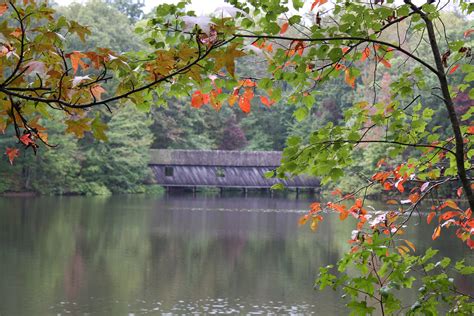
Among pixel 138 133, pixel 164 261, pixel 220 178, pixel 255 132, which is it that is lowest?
pixel 164 261

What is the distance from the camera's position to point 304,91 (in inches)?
128

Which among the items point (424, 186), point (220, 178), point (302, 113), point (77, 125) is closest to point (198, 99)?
point (302, 113)

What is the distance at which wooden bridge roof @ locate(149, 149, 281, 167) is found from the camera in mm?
48125

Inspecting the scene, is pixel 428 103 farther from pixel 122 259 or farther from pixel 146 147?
pixel 122 259

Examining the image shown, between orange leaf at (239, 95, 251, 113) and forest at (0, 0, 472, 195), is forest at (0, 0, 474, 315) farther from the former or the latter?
forest at (0, 0, 472, 195)

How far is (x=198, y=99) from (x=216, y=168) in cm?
4665

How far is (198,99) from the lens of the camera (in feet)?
9.86

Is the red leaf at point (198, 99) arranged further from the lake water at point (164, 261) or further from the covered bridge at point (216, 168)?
the covered bridge at point (216, 168)

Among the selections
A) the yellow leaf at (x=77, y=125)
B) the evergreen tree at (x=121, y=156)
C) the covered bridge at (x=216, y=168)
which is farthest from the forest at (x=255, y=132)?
the covered bridge at (x=216, y=168)

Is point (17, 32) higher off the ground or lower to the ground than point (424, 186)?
higher

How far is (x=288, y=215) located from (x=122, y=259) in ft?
44.9

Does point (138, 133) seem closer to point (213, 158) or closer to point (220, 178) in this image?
point (213, 158)

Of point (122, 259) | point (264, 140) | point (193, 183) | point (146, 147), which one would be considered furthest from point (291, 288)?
point (264, 140)

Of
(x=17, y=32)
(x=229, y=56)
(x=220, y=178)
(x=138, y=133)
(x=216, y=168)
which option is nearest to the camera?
(x=229, y=56)
